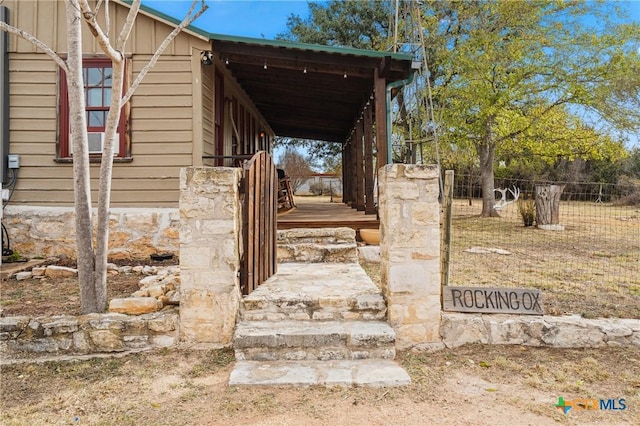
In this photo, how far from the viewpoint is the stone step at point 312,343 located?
308 cm

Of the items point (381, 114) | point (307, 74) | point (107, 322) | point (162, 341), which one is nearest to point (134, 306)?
point (107, 322)

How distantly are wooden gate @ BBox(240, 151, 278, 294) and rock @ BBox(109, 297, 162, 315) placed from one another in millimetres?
748

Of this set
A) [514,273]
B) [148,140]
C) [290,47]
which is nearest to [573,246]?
[514,273]

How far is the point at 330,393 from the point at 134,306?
1809 mm

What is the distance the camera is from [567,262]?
613cm

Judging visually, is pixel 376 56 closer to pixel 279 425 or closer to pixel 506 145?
pixel 279 425

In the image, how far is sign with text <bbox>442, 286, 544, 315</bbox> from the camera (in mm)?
3496

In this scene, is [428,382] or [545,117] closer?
[428,382]

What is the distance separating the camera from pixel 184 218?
327cm

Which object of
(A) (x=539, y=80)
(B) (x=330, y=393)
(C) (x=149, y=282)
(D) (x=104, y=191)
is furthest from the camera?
(A) (x=539, y=80)

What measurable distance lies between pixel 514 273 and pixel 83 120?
5.03 meters

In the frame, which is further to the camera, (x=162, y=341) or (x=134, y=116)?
(x=134, y=116)

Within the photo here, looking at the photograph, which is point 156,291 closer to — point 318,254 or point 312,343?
point 312,343

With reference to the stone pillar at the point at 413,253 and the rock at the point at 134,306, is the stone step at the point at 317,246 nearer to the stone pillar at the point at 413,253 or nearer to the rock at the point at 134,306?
the stone pillar at the point at 413,253
